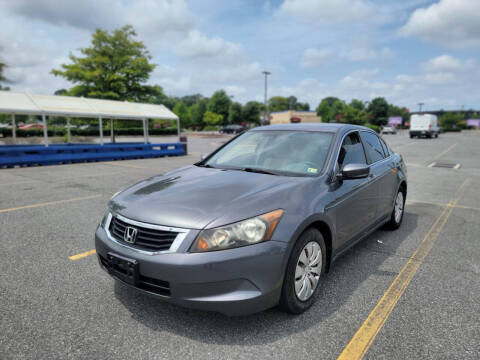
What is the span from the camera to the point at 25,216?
5785mm

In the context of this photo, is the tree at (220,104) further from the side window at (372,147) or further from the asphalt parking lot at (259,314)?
the asphalt parking lot at (259,314)

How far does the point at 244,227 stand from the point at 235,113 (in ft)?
258

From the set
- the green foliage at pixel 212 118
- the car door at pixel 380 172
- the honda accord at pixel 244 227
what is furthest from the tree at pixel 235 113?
the honda accord at pixel 244 227

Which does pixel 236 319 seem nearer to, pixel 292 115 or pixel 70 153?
pixel 70 153

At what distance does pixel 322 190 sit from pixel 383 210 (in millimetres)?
1876

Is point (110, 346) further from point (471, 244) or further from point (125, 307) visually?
point (471, 244)

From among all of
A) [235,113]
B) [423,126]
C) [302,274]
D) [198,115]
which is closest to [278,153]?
[302,274]

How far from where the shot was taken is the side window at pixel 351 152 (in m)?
3.72

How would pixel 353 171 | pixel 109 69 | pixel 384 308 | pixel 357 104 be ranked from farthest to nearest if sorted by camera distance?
pixel 357 104
pixel 109 69
pixel 353 171
pixel 384 308

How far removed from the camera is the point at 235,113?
79.6 meters

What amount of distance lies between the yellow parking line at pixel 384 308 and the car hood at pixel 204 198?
1.14m

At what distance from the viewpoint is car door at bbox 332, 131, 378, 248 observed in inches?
133

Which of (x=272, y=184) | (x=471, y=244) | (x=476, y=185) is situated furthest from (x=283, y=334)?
(x=476, y=185)

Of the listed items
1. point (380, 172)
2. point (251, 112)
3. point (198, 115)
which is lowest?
point (380, 172)
